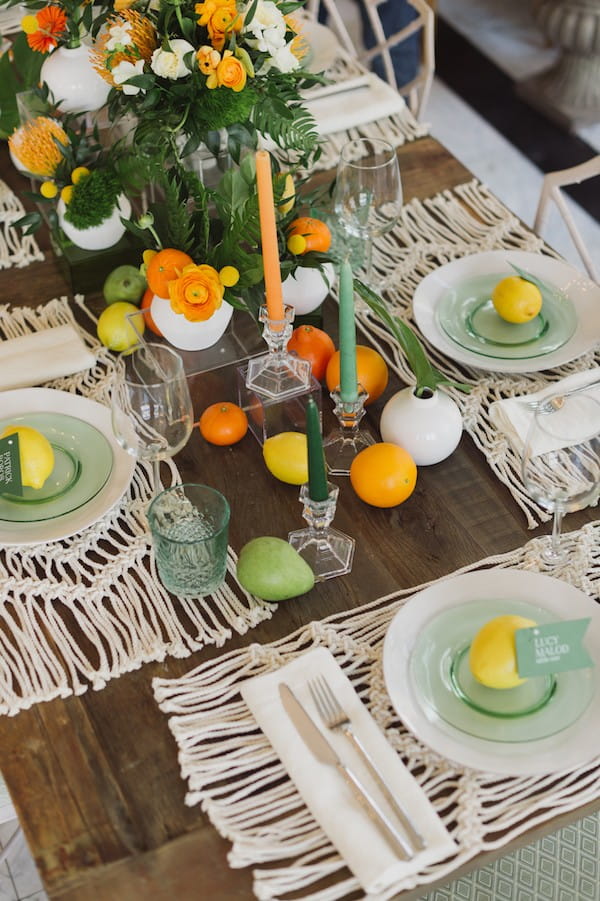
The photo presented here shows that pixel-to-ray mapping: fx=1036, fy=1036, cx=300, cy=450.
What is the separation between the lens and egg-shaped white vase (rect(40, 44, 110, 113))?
1.60 meters

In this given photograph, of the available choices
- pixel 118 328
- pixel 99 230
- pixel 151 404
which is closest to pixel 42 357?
pixel 118 328

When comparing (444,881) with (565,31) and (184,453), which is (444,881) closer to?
(184,453)

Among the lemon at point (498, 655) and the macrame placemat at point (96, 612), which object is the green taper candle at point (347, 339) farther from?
the lemon at point (498, 655)

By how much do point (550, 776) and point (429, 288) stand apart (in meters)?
0.79

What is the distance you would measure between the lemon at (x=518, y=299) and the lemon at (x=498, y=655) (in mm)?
579

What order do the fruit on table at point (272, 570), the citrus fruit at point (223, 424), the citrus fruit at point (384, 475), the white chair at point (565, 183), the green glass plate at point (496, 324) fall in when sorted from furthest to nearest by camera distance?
the white chair at point (565, 183) → the green glass plate at point (496, 324) → the citrus fruit at point (223, 424) → the citrus fruit at point (384, 475) → the fruit on table at point (272, 570)

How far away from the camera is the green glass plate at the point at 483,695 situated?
1.00 m

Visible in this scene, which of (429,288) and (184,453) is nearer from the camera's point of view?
(184,453)

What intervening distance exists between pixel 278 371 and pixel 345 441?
0.12m

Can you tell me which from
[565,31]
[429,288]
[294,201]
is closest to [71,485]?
[294,201]

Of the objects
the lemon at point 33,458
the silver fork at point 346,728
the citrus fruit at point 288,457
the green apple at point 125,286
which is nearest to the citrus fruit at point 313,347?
the citrus fruit at point 288,457

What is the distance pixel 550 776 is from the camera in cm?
99

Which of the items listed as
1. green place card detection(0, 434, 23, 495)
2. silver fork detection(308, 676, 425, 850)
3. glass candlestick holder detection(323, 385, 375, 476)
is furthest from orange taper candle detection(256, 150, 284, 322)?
silver fork detection(308, 676, 425, 850)

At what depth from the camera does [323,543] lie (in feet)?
3.97
